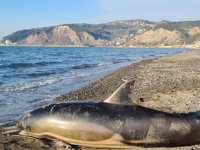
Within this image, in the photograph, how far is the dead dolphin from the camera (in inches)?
284

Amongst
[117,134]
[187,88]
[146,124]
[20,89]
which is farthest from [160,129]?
[20,89]

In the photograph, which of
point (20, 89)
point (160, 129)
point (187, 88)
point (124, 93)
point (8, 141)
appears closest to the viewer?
point (160, 129)

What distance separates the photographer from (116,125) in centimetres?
730

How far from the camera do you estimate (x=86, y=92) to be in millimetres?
16500

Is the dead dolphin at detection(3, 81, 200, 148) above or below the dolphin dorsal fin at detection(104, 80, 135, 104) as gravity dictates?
below

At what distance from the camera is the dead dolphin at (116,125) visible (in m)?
7.21

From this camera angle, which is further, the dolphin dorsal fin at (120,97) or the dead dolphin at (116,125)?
the dolphin dorsal fin at (120,97)

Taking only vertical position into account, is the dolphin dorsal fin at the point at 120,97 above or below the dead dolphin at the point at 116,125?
above

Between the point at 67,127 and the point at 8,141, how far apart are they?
1.85 meters

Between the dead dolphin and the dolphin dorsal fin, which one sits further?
the dolphin dorsal fin

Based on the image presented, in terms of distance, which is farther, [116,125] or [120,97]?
[120,97]

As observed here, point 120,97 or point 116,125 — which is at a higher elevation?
point 120,97

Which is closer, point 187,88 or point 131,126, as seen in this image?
point 131,126

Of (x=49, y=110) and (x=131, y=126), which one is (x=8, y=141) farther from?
(x=131, y=126)
